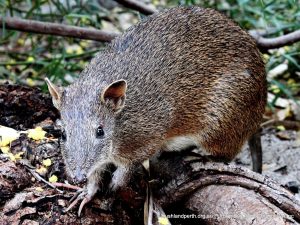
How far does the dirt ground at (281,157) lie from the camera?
5613mm

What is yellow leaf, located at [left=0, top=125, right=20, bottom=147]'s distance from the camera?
4270 millimetres

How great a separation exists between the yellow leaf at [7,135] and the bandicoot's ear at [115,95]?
0.71 meters

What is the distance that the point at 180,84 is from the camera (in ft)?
15.4

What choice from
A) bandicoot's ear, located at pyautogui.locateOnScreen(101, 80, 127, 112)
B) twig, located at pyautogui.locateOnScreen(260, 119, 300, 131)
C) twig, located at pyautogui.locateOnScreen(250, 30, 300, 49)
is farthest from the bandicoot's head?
twig, located at pyautogui.locateOnScreen(260, 119, 300, 131)

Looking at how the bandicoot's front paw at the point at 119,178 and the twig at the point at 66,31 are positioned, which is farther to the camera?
the twig at the point at 66,31

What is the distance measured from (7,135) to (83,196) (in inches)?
29.9

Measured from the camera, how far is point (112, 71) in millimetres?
4445

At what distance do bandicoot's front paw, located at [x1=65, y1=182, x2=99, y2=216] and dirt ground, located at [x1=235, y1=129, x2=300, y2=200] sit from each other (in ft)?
6.65

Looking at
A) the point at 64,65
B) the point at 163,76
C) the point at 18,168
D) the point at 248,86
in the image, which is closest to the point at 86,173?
the point at 18,168

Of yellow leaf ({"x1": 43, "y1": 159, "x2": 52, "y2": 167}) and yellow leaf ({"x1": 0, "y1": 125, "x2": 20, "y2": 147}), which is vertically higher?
yellow leaf ({"x1": 0, "y1": 125, "x2": 20, "y2": 147})

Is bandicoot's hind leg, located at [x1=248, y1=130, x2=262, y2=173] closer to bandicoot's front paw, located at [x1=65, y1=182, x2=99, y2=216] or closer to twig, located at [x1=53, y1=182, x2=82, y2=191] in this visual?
bandicoot's front paw, located at [x1=65, y1=182, x2=99, y2=216]

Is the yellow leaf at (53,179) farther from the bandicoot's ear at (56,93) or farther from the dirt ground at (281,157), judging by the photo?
the dirt ground at (281,157)

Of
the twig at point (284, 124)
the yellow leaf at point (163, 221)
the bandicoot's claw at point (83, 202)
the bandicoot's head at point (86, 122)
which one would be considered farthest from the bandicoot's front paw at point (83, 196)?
the twig at point (284, 124)

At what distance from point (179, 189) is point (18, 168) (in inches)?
41.5
